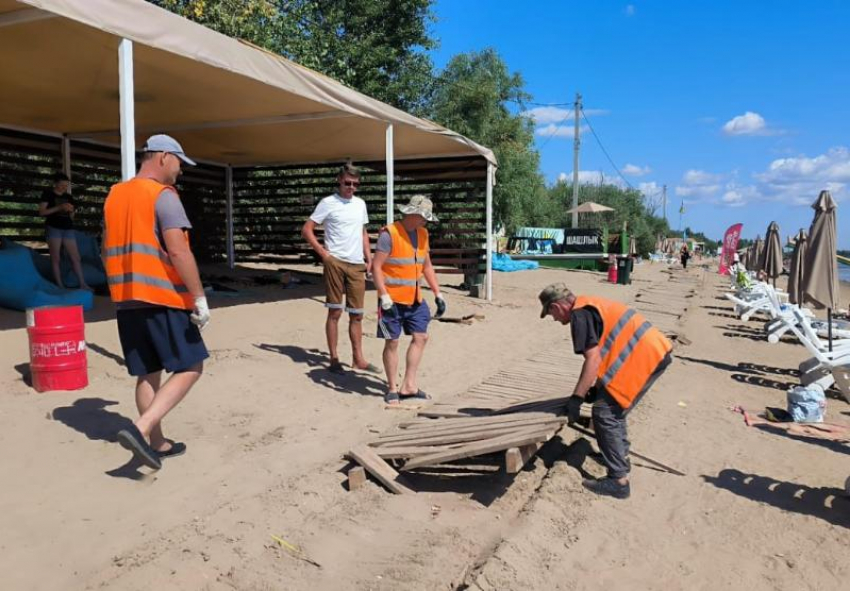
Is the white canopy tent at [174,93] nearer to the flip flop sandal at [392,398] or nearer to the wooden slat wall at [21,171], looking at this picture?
the wooden slat wall at [21,171]

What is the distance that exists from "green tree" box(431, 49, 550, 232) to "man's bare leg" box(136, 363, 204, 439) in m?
20.7

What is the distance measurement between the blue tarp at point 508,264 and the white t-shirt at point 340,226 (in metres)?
17.3

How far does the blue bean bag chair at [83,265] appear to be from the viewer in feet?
27.9

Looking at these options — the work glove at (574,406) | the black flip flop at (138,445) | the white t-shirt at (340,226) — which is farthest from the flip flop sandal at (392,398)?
the black flip flop at (138,445)

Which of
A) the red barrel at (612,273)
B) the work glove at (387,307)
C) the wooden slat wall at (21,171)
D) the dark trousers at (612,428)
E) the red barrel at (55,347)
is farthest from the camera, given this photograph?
the red barrel at (612,273)

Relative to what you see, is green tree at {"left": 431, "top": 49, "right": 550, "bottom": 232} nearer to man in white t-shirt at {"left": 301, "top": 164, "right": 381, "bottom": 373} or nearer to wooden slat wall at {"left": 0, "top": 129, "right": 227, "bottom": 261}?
wooden slat wall at {"left": 0, "top": 129, "right": 227, "bottom": 261}

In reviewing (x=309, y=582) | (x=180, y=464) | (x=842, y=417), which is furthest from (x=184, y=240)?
(x=842, y=417)

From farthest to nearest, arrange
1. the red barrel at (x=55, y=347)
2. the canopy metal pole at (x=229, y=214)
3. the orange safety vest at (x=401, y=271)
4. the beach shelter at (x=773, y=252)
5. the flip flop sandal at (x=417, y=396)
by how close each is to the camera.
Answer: the beach shelter at (x=773, y=252) → the canopy metal pole at (x=229, y=214) → the flip flop sandal at (x=417, y=396) → the orange safety vest at (x=401, y=271) → the red barrel at (x=55, y=347)

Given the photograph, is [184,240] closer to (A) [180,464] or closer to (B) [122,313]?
(B) [122,313]

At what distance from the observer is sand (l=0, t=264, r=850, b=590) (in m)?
2.93

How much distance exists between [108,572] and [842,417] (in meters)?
6.67

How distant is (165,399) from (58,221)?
575 centimetres

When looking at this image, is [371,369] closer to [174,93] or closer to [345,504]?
[345,504]

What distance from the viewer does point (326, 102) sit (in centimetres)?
776
